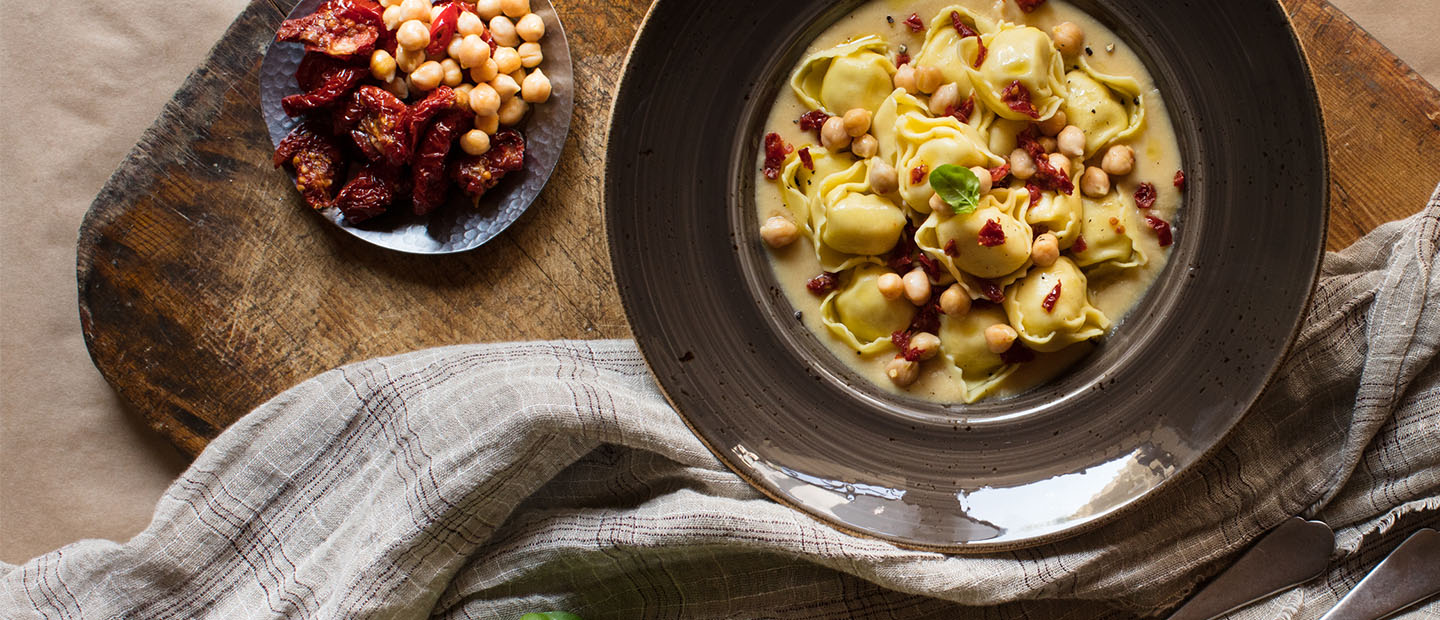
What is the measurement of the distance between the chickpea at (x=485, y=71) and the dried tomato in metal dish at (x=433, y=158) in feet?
0.52

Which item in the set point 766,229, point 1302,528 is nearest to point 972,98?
point 766,229

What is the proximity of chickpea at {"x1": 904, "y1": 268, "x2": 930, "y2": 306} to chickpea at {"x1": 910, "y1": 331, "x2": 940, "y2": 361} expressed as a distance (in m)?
0.14

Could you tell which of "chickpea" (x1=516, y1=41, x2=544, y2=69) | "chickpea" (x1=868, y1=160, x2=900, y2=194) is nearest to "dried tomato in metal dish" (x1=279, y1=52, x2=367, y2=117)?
"chickpea" (x1=516, y1=41, x2=544, y2=69)

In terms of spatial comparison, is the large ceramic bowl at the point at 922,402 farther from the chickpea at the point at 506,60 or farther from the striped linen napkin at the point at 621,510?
the chickpea at the point at 506,60

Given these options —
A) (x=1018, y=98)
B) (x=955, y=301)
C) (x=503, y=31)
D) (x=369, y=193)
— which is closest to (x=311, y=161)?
(x=369, y=193)

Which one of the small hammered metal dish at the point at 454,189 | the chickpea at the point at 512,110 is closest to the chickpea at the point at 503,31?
the small hammered metal dish at the point at 454,189

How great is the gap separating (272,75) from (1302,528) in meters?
4.33

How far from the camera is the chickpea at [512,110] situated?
3.89 metres

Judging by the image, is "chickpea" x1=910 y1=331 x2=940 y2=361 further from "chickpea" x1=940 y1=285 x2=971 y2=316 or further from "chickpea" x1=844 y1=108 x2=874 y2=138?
"chickpea" x1=844 y1=108 x2=874 y2=138

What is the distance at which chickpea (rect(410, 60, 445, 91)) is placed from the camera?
3799 millimetres

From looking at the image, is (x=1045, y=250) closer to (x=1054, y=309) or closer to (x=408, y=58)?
(x=1054, y=309)

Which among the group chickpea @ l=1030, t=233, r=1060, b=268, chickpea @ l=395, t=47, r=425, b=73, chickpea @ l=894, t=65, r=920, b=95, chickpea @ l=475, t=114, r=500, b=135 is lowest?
chickpea @ l=475, t=114, r=500, b=135

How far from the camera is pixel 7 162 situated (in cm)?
514

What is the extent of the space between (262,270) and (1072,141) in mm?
3244
